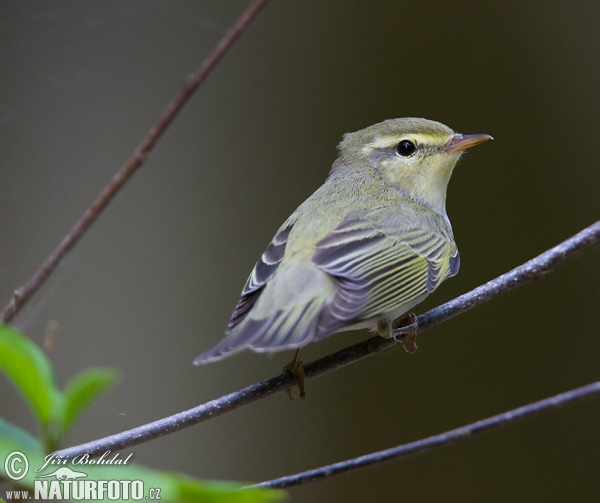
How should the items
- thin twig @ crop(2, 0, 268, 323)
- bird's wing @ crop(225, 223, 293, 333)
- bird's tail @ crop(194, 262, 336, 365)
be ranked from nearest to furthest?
thin twig @ crop(2, 0, 268, 323) < bird's tail @ crop(194, 262, 336, 365) < bird's wing @ crop(225, 223, 293, 333)

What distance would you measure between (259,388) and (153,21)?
2.88 metres

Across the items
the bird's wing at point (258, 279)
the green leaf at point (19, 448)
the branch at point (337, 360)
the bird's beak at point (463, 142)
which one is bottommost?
the green leaf at point (19, 448)

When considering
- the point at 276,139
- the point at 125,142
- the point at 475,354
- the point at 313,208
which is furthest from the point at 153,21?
the point at 475,354

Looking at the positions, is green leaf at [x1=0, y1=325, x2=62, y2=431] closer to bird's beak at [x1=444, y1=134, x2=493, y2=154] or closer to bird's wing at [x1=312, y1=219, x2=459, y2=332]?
bird's wing at [x1=312, y1=219, x2=459, y2=332]

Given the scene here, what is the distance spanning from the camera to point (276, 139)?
3.95 metres

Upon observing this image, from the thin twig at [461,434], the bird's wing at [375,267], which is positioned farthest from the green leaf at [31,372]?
the bird's wing at [375,267]

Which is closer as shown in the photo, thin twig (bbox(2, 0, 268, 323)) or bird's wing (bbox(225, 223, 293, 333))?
thin twig (bbox(2, 0, 268, 323))

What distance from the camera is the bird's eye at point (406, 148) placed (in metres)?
2.38

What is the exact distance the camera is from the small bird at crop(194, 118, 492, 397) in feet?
5.07

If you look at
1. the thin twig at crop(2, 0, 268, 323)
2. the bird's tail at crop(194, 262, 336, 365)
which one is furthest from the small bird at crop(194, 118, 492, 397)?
the thin twig at crop(2, 0, 268, 323)

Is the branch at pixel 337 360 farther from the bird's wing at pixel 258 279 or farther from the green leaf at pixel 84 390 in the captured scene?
the green leaf at pixel 84 390

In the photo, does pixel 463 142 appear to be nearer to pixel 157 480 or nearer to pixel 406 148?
pixel 406 148

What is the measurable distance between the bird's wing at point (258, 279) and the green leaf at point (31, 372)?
1.06m

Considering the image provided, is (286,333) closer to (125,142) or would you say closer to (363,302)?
(363,302)
